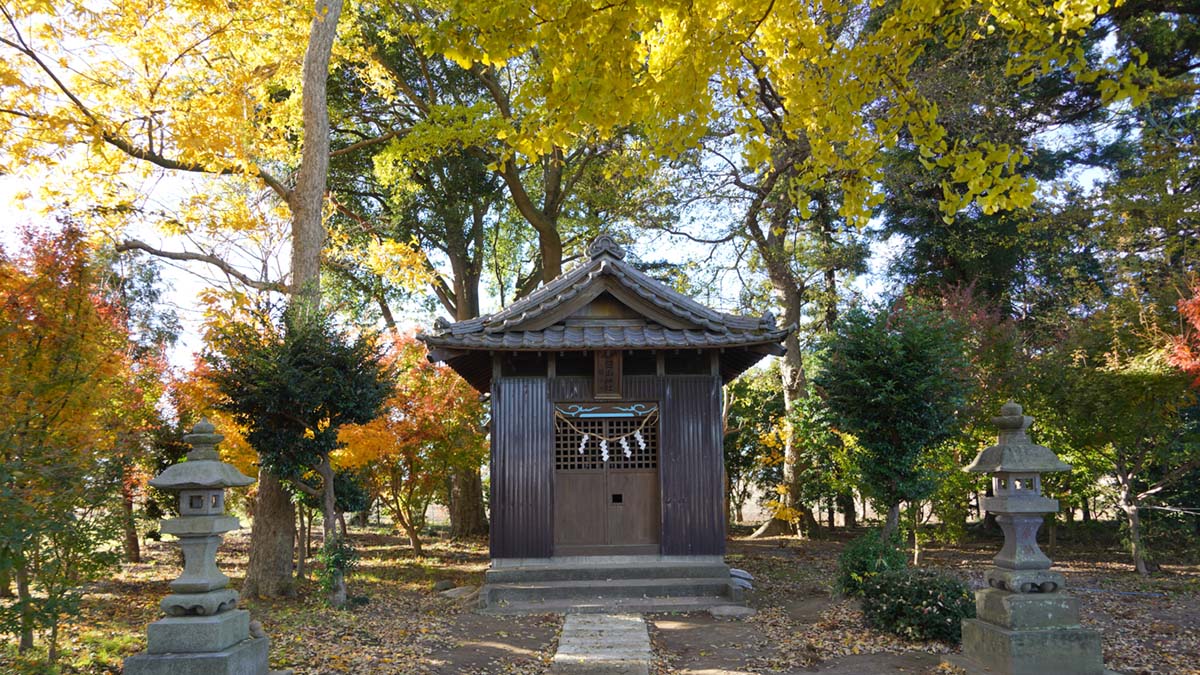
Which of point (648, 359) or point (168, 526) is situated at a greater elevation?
point (648, 359)

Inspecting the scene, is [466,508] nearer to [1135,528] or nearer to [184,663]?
[184,663]

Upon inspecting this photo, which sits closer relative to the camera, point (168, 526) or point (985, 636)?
point (168, 526)

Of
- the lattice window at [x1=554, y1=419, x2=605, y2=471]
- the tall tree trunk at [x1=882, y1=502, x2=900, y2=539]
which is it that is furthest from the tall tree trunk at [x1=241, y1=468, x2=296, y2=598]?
the tall tree trunk at [x1=882, y1=502, x2=900, y2=539]

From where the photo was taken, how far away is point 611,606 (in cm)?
959

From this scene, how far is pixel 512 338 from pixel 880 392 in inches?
203

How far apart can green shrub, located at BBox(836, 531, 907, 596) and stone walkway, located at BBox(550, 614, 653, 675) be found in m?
2.77

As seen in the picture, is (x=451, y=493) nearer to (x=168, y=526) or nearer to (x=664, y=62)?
(x=168, y=526)

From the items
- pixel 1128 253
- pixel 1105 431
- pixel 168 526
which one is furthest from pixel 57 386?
pixel 1128 253

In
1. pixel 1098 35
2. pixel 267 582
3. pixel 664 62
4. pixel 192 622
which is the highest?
pixel 1098 35

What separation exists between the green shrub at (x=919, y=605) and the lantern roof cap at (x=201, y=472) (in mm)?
6638

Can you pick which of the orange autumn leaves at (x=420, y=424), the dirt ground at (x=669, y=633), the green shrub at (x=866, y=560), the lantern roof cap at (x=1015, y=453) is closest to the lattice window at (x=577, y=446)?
the dirt ground at (x=669, y=633)

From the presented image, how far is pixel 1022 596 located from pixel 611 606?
209 inches

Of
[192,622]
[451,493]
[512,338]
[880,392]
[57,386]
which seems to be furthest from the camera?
[451,493]

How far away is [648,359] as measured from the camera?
35.9ft
